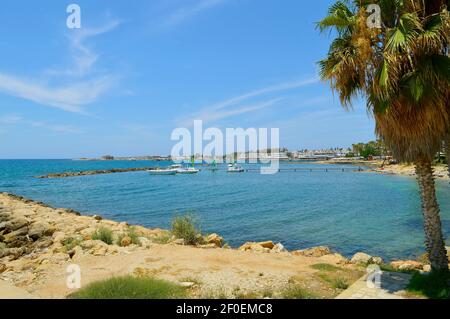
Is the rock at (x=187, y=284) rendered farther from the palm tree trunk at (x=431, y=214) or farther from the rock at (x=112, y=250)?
the palm tree trunk at (x=431, y=214)

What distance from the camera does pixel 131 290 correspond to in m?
7.67

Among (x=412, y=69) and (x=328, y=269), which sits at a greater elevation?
(x=412, y=69)

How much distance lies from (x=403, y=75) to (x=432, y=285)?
4590mm

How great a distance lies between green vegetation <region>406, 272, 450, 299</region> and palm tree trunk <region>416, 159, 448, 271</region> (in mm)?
319

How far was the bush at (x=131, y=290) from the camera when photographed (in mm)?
7449

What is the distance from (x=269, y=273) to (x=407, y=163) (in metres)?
4.74

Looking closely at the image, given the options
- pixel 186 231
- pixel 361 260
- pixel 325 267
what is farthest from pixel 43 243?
pixel 361 260

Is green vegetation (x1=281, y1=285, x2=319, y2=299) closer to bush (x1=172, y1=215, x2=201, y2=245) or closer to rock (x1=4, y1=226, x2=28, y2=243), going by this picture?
bush (x1=172, y1=215, x2=201, y2=245)

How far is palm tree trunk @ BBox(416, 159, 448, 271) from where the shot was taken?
7.71 metres

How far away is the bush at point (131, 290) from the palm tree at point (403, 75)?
6160 mm

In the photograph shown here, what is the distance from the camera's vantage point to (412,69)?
6941 mm
